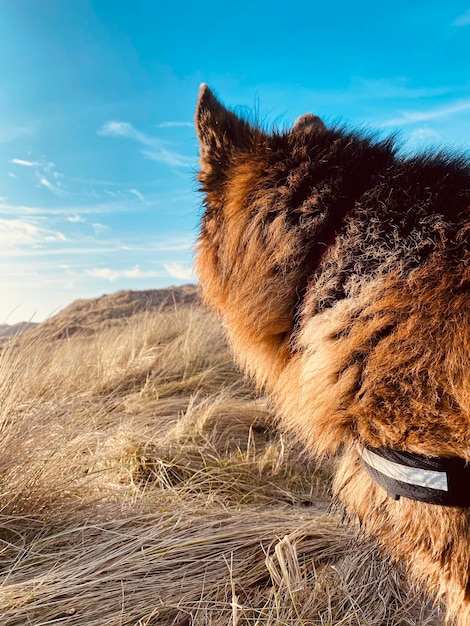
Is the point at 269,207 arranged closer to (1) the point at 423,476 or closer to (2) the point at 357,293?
(2) the point at 357,293

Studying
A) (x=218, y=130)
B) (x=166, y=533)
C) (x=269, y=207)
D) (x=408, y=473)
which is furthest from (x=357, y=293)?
(x=166, y=533)

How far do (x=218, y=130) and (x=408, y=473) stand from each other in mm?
1552

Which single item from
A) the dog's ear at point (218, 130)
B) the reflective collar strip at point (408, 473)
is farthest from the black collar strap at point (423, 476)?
the dog's ear at point (218, 130)

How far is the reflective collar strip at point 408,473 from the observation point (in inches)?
60.5


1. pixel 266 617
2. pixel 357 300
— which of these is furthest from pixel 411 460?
pixel 266 617

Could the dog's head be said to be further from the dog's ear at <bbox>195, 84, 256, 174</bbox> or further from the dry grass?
the dry grass

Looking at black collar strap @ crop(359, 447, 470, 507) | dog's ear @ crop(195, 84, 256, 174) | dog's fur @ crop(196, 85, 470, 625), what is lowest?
black collar strap @ crop(359, 447, 470, 507)

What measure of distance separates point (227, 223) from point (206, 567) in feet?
5.17

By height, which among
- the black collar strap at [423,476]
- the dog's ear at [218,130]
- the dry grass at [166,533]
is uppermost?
the dog's ear at [218,130]

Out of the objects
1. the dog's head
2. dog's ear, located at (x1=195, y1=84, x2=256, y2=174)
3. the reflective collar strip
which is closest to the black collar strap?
the reflective collar strip

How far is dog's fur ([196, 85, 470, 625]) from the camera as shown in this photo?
1.55 m

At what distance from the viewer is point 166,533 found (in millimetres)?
2375

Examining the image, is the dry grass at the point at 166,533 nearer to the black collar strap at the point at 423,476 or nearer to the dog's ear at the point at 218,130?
the black collar strap at the point at 423,476

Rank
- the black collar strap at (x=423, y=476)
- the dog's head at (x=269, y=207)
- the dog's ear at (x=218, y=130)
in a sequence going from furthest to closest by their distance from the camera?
the dog's ear at (x=218, y=130) → the dog's head at (x=269, y=207) → the black collar strap at (x=423, y=476)
